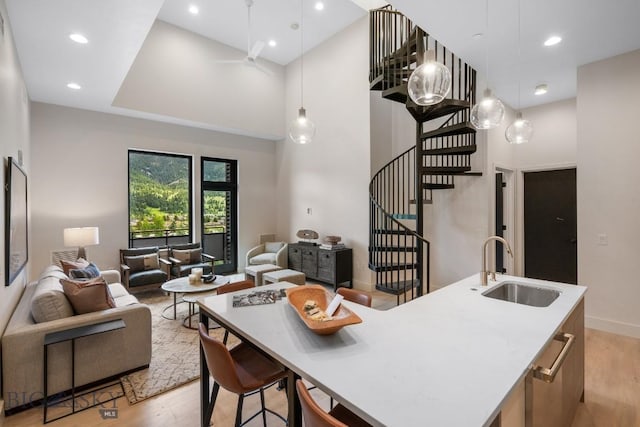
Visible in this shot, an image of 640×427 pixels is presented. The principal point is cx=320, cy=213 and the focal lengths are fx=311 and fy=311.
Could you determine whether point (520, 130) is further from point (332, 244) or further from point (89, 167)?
point (89, 167)

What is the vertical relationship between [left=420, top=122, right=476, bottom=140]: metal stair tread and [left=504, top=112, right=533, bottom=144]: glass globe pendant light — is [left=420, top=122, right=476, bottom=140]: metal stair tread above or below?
above

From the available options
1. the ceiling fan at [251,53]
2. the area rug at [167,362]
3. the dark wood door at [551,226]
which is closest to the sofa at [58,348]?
the area rug at [167,362]

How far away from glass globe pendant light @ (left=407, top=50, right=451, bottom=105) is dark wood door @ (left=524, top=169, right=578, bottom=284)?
3935 millimetres

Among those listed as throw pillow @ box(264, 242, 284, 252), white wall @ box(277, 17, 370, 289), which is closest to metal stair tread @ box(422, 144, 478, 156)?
white wall @ box(277, 17, 370, 289)

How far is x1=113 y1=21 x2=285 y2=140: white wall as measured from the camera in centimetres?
525

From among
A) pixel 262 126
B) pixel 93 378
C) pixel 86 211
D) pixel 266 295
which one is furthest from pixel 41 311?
pixel 262 126

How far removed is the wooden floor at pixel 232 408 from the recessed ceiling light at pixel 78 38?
307cm

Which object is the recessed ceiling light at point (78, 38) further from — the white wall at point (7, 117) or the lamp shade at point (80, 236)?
the lamp shade at point (80, 236)

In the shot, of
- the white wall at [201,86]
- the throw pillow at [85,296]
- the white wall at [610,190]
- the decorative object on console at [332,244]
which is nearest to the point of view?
the throw pillow at [85,296]

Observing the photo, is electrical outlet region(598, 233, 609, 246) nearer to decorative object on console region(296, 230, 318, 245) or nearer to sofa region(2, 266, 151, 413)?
decorative object on console region(296, 230, 318, 245)

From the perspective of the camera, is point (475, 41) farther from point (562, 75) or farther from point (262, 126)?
point (262, 126)

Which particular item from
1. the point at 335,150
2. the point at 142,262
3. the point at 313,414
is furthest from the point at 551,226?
the point at 142,262

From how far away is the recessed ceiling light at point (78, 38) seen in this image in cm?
277

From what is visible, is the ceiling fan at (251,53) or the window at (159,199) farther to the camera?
the window at (159,199)
